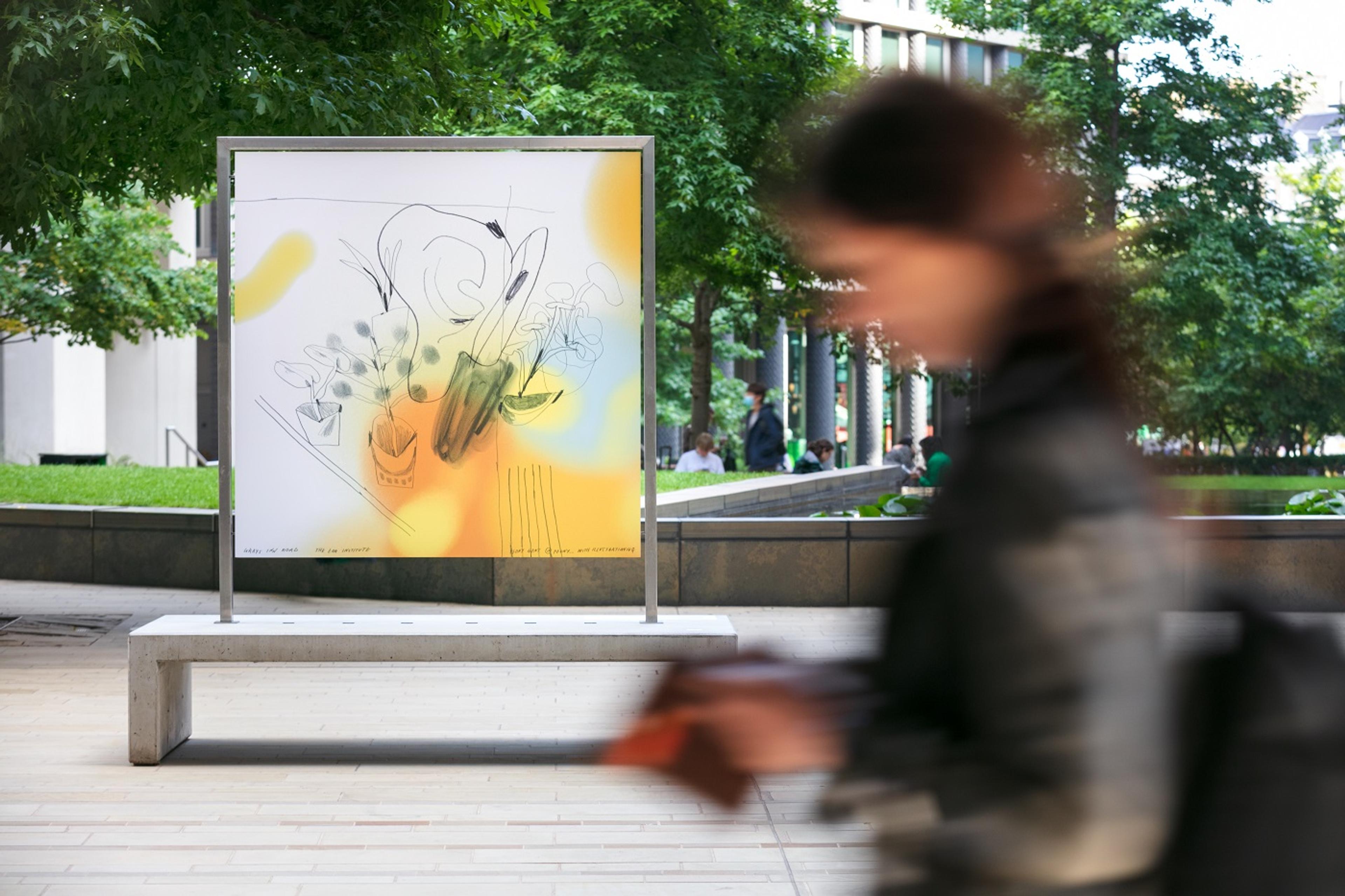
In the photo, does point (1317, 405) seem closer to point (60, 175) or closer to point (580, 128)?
point (580, 128)

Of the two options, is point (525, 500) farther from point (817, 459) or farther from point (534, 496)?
point (817, 459)

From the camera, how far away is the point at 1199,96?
24.6 meters

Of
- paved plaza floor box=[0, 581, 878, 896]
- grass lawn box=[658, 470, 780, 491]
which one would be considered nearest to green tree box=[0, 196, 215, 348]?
grass lawn box=[658, 470, 780, 491]

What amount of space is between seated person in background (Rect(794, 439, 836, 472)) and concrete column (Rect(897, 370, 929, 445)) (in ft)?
108

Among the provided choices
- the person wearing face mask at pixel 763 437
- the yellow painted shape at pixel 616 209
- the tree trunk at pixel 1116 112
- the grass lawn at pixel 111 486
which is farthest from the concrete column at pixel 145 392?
the yellow painted shape at pixel 616 209

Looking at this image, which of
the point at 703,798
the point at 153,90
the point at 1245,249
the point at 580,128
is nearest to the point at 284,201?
the point at 153,90

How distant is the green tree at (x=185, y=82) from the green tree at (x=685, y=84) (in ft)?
23.6

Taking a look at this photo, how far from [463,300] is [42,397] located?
24.7 meters

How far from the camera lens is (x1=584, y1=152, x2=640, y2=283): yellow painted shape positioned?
6.36 m

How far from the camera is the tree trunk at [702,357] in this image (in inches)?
904

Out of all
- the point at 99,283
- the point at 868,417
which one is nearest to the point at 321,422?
the point at 99,283

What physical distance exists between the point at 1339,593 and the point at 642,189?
784 cm

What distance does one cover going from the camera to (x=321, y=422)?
6.39 metres

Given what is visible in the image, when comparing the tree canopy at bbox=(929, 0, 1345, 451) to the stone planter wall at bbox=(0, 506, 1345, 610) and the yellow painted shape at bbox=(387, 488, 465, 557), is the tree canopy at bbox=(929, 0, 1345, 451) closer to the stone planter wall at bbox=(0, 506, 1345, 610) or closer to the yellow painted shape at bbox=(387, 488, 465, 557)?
the stone planter wall at bbox=(0, 506, 1345, 610)
